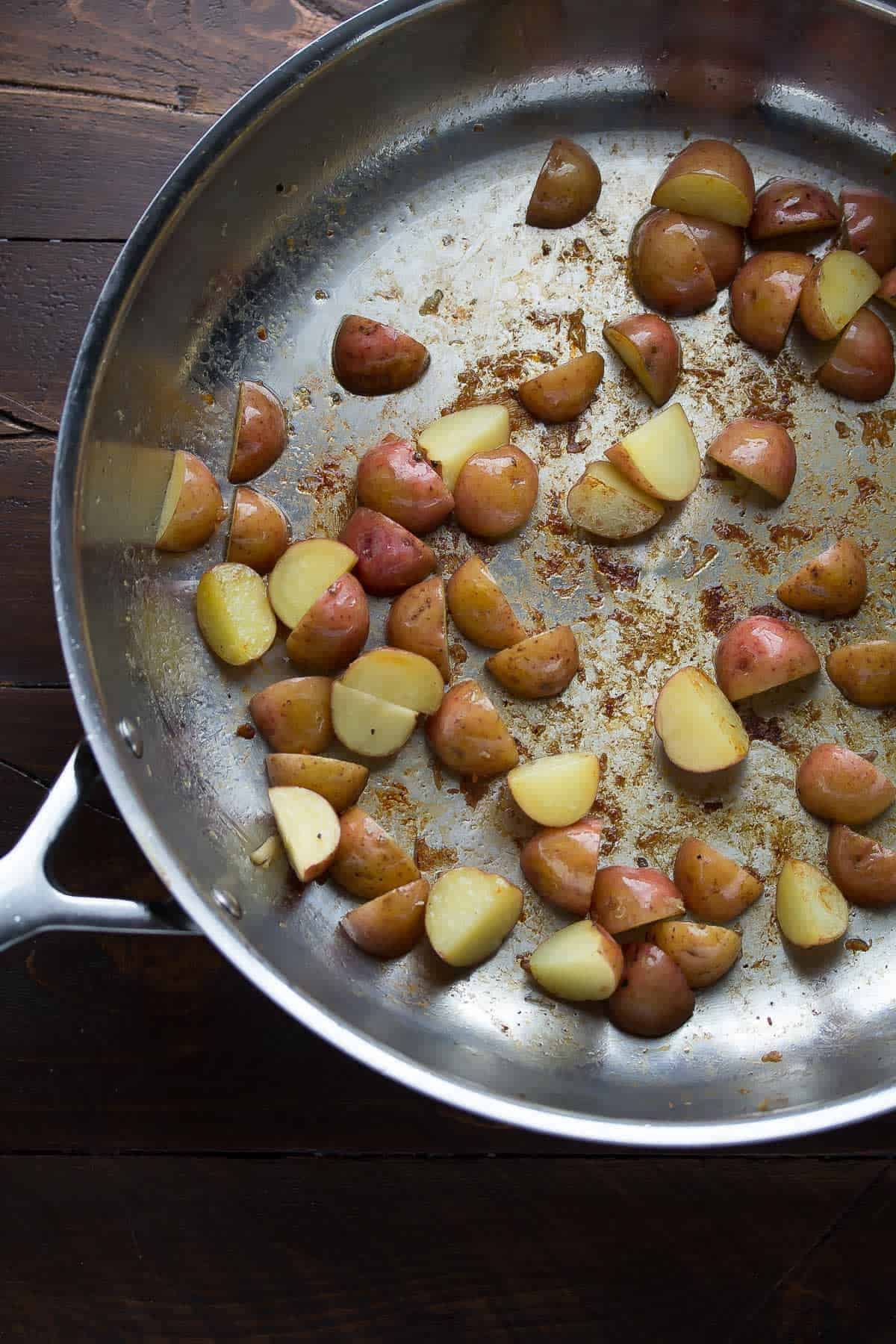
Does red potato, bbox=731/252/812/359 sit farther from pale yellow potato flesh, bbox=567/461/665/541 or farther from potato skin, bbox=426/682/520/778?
potato skin, bbox=426/682/520/778

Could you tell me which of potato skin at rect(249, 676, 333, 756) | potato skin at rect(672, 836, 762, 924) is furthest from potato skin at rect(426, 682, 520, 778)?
potato skin at rect(672, 836, 762, 924)

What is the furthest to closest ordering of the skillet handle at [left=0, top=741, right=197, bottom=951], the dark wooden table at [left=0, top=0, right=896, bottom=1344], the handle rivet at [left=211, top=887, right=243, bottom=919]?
the dark wooden table at [left=0, top=0, right=896, bottom=1344] < the handle rivet at [left=211, top=887, right=243, bottom=919] < the skillet handle at [left=0, top=741, right=197, bottom=951]

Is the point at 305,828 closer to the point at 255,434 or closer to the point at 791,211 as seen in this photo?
the point at 255,434

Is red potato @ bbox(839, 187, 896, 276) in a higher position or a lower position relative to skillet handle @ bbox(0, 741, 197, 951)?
higher

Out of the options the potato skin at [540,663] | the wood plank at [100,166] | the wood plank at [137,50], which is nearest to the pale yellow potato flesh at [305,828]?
the potato skin at [540,663]

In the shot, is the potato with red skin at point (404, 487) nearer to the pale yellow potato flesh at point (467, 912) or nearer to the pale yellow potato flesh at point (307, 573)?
the pale yellow potato flesh at point (307, 573)

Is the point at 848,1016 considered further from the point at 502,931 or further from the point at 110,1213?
the point at 110,1213
